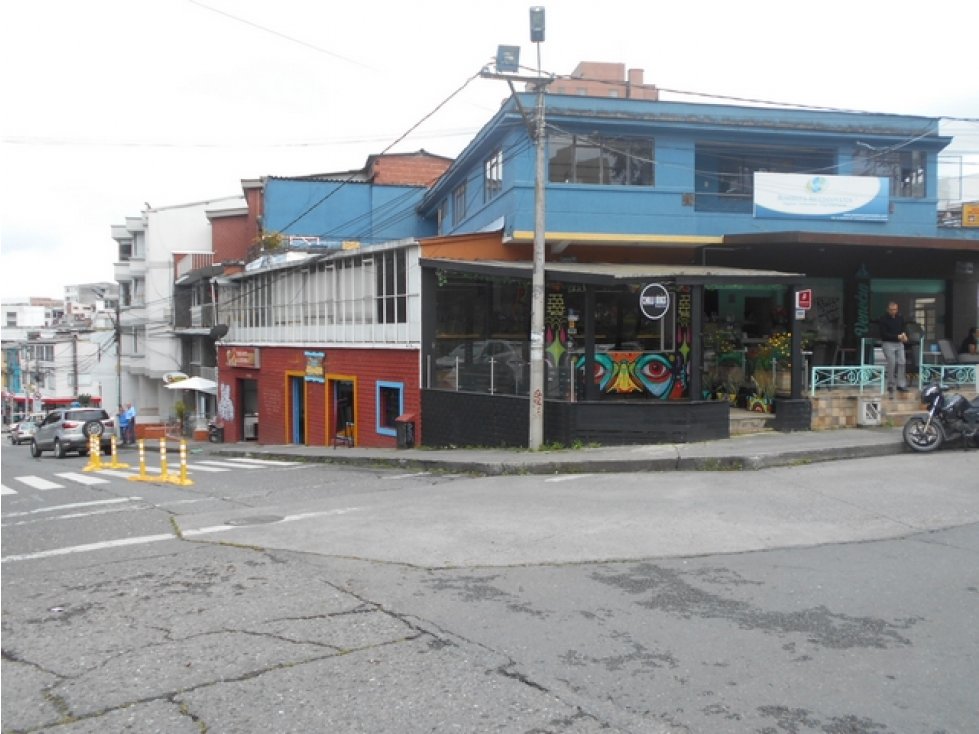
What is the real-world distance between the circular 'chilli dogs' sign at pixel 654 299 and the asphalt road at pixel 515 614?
466 centimetres

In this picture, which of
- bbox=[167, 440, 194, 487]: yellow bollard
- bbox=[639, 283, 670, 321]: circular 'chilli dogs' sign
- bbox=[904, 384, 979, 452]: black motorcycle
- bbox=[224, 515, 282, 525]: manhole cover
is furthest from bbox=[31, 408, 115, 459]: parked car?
bbox=[904, 384, 979, 452]: black motorcycle

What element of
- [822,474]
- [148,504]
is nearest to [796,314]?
[822,474]

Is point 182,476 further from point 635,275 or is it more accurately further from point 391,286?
point 635,275

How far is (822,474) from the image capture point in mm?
12398

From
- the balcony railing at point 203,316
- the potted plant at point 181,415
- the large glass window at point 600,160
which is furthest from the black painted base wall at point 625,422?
the potted plant at point 181,415

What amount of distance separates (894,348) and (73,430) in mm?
26545

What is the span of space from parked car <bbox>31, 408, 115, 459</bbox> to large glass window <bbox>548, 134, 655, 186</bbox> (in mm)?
19025

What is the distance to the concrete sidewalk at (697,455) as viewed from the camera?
13500 millimetres

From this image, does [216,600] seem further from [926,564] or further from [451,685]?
[926,564]

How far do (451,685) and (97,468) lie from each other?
18.3m

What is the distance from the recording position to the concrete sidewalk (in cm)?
1350

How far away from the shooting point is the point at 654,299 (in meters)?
15.4

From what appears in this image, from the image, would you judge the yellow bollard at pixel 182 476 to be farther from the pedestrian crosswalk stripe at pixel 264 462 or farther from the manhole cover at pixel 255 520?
the manhole cover at pixel 255 520

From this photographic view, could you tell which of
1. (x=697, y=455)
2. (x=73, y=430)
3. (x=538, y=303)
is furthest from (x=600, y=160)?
(x=73, y=430)
